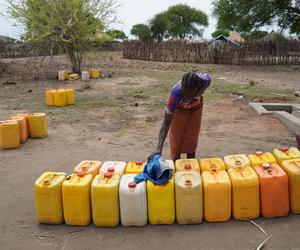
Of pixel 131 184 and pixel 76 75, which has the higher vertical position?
pixel 131 184

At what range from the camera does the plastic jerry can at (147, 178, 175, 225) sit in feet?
11.7

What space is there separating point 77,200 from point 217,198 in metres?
1.27

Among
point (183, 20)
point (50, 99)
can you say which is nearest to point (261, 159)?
point (50, 99)

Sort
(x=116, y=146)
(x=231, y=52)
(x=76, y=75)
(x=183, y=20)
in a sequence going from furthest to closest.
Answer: (x=183, y=20), (x=231, y=52), (x=76, y=75), (x=116, y=146)

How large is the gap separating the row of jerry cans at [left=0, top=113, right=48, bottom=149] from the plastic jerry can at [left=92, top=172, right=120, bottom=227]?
10.5ft

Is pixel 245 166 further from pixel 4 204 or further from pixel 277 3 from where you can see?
pixel 277 3

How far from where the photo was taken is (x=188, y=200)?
11.7 feet

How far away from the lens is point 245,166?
3.87 metres

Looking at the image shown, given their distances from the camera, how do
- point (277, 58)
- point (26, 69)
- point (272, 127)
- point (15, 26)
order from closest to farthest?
1. point (272, 127)
2. point (15, 26)
3. point (26, 69)
4. point (277, 58)

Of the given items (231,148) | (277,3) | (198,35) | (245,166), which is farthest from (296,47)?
(198,35)

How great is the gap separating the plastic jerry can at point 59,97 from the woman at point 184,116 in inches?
255

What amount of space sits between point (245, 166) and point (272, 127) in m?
3.80

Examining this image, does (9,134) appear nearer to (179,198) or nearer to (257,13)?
(179,198)

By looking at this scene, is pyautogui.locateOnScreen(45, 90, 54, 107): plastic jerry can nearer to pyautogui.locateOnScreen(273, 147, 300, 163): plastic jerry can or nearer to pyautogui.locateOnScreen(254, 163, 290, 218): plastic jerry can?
pyautogui.locateOnScreen(273, 147, 300, 163): plastic jerry can
